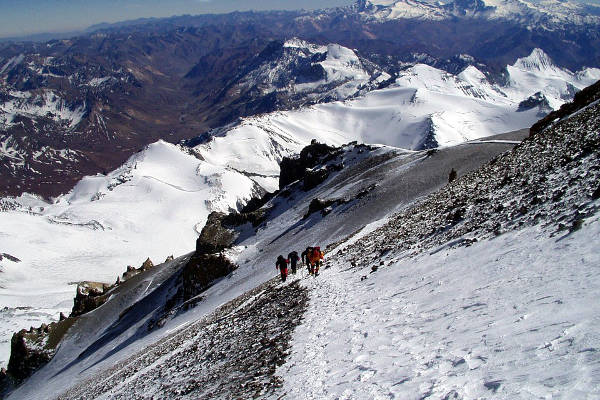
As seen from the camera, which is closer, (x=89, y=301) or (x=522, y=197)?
(x=522, y=197)

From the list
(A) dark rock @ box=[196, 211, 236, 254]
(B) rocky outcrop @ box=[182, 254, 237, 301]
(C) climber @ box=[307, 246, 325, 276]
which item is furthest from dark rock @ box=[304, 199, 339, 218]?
(C) climber @ box=[307, 246, 325, 276]

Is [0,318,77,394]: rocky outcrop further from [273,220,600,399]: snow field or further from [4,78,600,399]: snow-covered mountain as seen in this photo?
[273,220,600,399]: snow field

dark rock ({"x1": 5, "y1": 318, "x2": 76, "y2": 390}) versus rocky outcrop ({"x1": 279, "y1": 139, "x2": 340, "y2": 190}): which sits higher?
rocky outcrop ({"x1": 279, "y1": 139, "x2": 340, "y2": 190})

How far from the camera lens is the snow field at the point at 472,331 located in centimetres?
688

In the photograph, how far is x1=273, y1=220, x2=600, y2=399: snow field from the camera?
6.88 metres

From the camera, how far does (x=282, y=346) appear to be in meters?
13.7

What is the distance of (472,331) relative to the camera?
9055 millimetres

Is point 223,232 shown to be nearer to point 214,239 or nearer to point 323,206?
point 214,239

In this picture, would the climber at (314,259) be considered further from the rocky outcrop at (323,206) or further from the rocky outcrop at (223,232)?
the rocky outcrop at (223,232)

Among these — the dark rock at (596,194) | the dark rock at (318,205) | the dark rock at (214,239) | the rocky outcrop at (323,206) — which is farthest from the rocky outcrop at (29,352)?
the dark rock at (596,194)

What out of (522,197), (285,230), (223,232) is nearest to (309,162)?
(223,232)

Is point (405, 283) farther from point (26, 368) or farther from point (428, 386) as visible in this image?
point (26, 368)

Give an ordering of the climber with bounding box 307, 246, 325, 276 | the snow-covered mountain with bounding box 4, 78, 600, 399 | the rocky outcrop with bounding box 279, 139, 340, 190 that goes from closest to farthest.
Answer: the snow-covered mountain with bounding box 4, 78, 600, 399 → the climber with bounding box 307, 246, 325, 276 → the rocky outcrop with bounding box 279, 139, 340, 190

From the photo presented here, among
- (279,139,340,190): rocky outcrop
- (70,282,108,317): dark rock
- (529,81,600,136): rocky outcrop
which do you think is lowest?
(529,81,600,136): rocky outcrop
